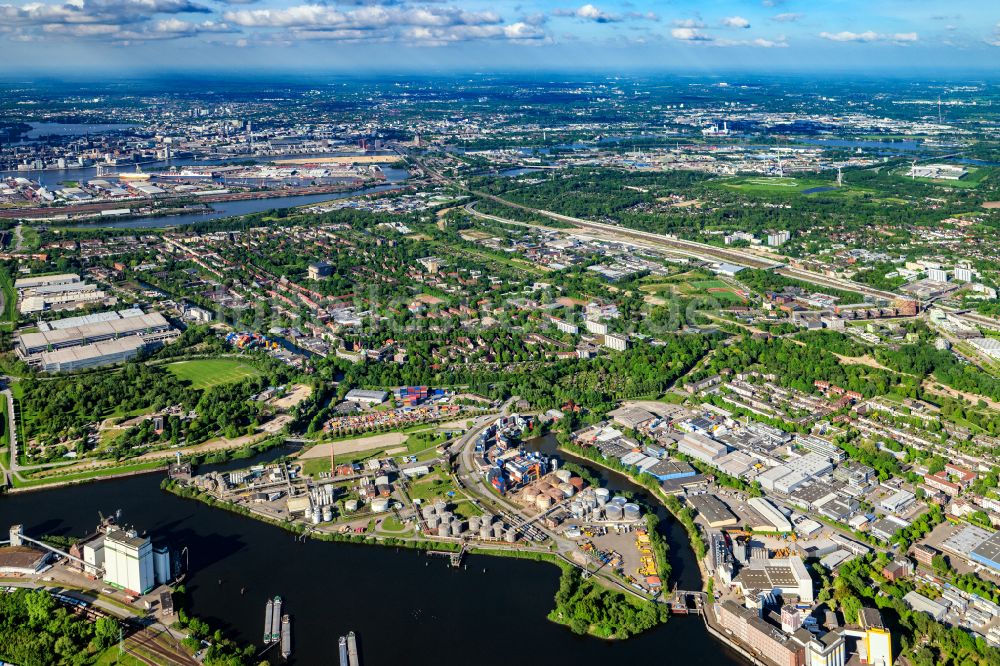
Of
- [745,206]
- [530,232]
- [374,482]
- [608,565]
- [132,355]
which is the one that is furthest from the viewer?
[745,206]

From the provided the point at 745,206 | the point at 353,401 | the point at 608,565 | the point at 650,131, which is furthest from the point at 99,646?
the point at 650,131

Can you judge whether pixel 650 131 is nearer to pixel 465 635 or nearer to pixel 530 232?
pixel 530 232

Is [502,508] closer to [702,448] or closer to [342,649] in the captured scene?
[342,649]

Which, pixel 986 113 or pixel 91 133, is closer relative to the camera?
pixel 91 133

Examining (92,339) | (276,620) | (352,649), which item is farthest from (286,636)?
(92,339)

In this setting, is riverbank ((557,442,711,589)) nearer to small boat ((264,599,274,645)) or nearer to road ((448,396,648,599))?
road ((448,396,648,599))

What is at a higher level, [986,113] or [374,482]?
[986,113]

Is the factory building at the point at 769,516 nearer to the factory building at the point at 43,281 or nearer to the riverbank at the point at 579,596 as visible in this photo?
the riverbank at the point at 579,596
